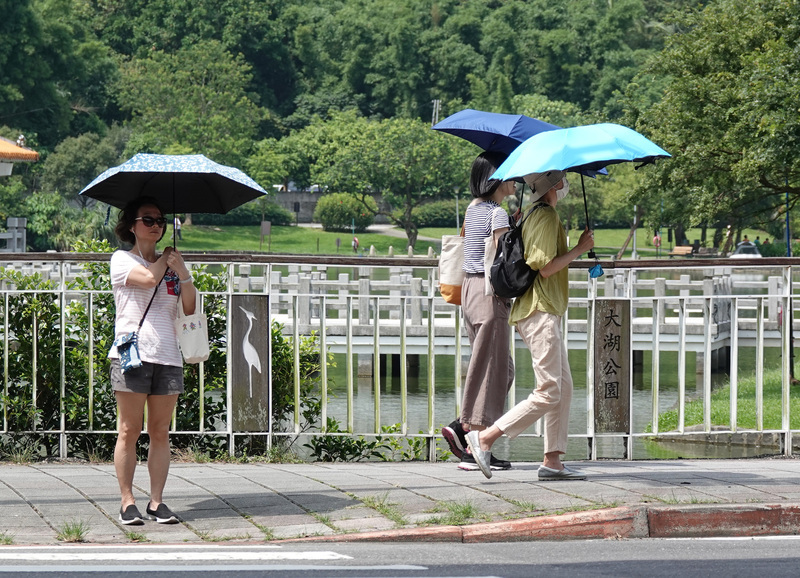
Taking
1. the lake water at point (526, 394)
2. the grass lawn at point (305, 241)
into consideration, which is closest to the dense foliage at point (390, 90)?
the grass lawn at point (305, 241)

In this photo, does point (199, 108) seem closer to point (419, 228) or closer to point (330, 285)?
point (419, 228)

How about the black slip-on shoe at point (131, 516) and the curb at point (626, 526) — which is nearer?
the curb at point (626, 526)

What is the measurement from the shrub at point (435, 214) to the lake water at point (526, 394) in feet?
199

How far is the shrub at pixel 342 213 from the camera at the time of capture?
3317 inches

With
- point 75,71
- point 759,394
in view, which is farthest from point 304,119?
point 759,394

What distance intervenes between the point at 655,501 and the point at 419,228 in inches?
3296

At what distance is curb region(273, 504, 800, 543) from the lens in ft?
18.5

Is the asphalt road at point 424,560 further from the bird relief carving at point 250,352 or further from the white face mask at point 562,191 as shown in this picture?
the bird relief carving at point 250,352

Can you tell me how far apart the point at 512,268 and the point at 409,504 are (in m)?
1.46

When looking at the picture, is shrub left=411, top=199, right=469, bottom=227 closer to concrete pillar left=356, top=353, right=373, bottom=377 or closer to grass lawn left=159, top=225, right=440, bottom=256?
grass lawn left=159, top=225, right=440, bottom=256

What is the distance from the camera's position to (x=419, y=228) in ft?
294

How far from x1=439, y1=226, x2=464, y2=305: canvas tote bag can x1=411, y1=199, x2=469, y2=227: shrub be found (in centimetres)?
8080

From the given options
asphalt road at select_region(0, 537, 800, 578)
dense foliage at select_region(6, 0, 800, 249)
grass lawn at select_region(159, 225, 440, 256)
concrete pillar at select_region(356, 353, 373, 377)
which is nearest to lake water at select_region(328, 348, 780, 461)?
concrete pillar at select_region(356, 353, 373, 377)

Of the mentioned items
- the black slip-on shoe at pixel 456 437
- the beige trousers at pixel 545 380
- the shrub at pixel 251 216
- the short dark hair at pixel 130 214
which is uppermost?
the shrub at pixel 251 216
